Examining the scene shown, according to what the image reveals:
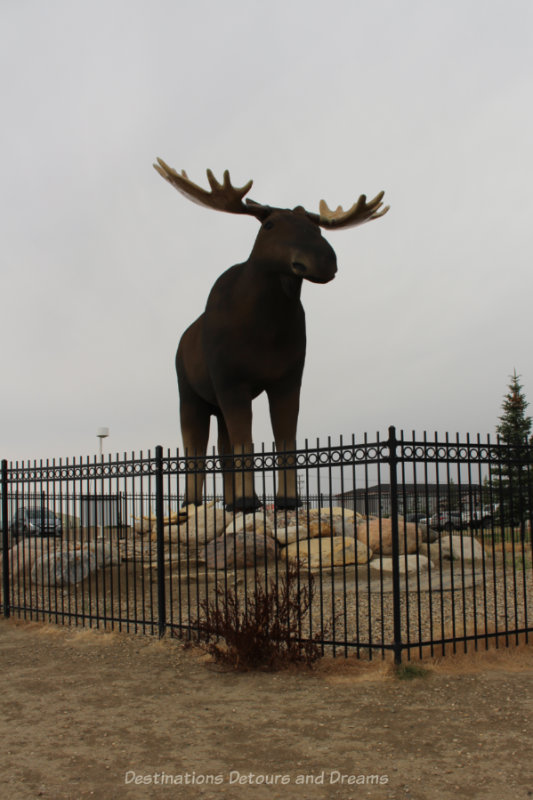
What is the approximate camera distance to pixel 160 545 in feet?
26.9

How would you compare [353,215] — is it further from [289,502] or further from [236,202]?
[289,502]

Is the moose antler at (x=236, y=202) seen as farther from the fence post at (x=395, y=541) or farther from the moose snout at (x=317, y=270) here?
the fence post at (x=395, y=541)

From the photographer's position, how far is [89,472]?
932cm

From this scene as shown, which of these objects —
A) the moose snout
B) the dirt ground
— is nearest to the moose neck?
the moose snout

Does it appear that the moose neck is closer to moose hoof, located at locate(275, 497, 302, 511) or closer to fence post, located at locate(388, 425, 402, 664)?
moose hoof, located at locate(275, 497, 302, 511)

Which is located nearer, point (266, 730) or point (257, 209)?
point (266, 730)

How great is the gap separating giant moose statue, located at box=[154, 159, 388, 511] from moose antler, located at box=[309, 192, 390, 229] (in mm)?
16

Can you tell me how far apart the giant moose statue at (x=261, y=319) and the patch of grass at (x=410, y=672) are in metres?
3.97

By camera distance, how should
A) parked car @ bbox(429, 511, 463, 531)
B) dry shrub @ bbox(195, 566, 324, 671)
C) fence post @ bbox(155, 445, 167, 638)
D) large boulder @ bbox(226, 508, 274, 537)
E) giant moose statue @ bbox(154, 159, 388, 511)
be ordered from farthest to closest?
large boulder @ bbox(226, 508, 274, 537) → giant moose statue @ bbox(154, 159, 388, 511) → fence post @ bbox(155, 445, 167, 638) → parked car @ bbox(429, 511, 463, 531) → dry shrub @ bbox(195, 566, 324, 671)

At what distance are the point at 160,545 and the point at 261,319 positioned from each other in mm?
4061

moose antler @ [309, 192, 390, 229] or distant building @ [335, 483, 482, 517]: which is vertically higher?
moose antler @ [309, 192, 390, 229]

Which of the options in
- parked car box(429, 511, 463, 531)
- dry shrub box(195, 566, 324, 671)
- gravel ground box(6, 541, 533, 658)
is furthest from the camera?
gravel ground box(6, 541, 533, 658)

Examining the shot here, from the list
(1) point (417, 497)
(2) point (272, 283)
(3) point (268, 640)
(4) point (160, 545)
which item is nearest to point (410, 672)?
(3) point (268, 640)

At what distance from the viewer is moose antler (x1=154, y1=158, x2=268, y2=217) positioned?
34.6 feet
